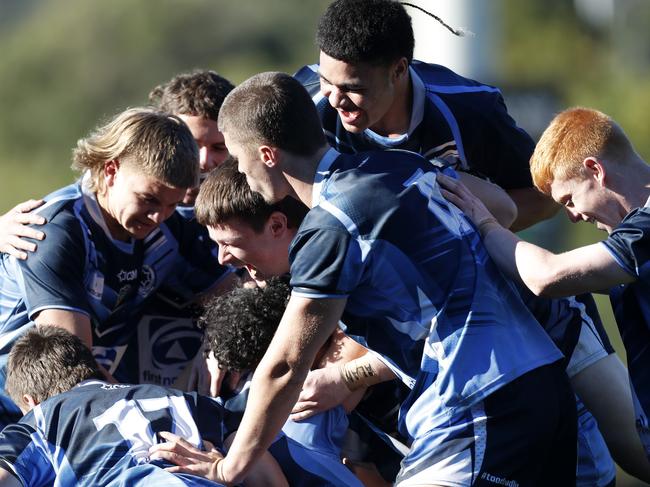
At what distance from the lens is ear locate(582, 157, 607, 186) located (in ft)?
13.8

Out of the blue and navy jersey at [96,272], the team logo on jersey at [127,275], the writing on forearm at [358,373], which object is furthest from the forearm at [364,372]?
the team logo on jersey at [127,275]

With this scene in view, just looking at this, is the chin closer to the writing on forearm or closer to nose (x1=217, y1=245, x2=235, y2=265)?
nose (x1=217, y1=245, x2=235, y2=265)

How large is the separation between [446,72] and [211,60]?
4109 centimetres

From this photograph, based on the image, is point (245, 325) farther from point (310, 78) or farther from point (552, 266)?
point (310, 78)

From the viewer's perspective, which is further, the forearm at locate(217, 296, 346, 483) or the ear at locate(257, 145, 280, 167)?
the ear at locate(257, 145, 280, 167)

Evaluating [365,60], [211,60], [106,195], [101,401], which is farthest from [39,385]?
[211,60]

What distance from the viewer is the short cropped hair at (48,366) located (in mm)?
4445

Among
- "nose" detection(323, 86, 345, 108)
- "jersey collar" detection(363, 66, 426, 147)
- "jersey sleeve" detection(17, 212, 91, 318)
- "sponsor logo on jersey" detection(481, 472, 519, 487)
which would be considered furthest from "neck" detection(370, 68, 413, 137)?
"sponsor logo on jersey" detection(481, 472, 519, 487)

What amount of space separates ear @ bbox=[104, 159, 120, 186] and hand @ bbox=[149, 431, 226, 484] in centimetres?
151

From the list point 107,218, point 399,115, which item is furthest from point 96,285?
point 399,115

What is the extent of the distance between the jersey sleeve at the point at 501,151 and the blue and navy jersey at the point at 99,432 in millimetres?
1582

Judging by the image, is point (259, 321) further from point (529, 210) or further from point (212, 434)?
point (529, 210)

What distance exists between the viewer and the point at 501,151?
5066 mm

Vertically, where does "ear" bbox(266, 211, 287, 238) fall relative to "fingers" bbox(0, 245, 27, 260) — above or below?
above
